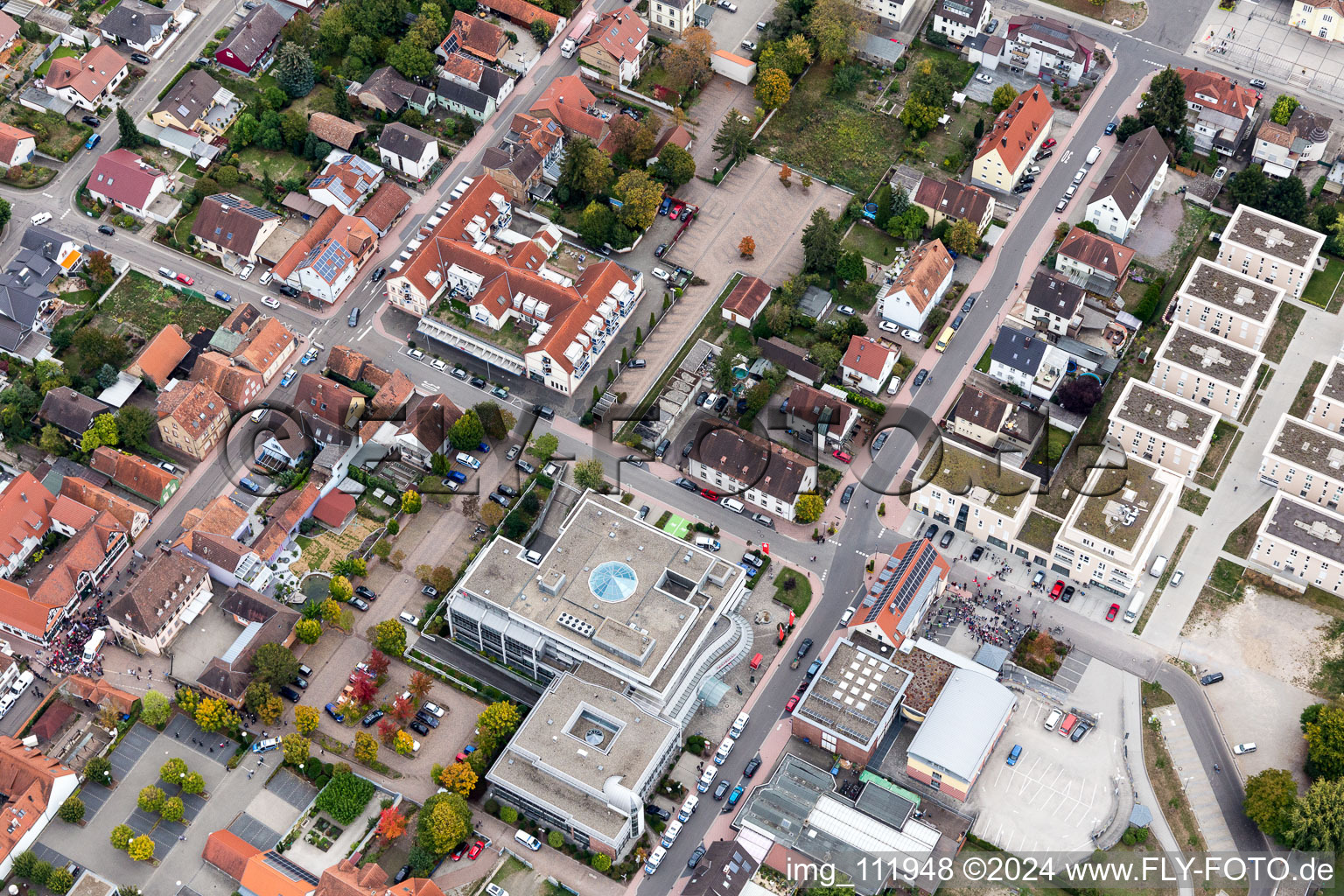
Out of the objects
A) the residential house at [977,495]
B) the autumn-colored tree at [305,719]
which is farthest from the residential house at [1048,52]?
the autumn-colored tree at [305,719]

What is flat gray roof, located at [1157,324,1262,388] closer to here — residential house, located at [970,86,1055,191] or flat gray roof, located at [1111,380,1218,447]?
flat gray roof, located at [1111,380,1218,447]

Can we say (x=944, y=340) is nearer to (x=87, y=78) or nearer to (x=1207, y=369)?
(x=1207, y=369)

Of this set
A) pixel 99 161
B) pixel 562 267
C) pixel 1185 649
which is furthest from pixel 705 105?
pixel 1185 649

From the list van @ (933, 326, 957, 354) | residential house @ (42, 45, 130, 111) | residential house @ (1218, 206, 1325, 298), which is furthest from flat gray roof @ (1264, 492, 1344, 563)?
residential house @ (42, 45, 130, 111)

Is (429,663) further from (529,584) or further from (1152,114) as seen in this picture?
(1152,114)

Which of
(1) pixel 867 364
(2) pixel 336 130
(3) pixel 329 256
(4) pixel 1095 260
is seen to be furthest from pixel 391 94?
(4) pixel 1095 260

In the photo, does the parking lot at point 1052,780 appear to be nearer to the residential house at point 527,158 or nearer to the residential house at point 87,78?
the residential house at point 527,158
